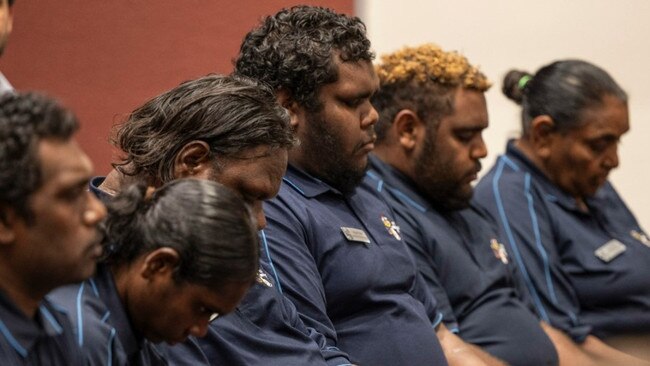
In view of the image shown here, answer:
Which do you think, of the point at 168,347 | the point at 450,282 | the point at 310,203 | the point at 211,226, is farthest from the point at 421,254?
the point at 211,226

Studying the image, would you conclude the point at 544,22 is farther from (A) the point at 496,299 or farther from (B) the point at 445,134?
(A) the point at 496,299

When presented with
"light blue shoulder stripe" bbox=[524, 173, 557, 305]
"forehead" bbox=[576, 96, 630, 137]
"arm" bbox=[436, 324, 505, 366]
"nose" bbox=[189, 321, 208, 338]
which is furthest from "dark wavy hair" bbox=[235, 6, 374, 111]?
"forehead" bbox=[576, 96, 630, 137]

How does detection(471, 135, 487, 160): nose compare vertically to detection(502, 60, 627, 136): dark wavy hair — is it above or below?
below

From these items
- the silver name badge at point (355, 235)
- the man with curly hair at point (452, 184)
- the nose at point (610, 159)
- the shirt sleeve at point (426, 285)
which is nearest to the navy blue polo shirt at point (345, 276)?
the silver name badge at point (355, 235)

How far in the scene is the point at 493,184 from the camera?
3268 mm

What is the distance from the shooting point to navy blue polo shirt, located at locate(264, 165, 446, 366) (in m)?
2.18

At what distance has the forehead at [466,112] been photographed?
2963mm

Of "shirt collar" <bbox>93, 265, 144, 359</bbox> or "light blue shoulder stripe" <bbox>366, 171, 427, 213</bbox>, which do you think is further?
"light blue shoulder stripe" <bbox>366, 171, 427, 213</bbox>

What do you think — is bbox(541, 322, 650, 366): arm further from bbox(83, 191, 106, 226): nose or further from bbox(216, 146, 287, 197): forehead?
bbox(83, 191, 106, 226): nose

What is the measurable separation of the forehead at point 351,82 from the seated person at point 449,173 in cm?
41

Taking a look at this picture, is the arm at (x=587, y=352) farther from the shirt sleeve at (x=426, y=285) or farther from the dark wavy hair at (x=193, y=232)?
the dark wavy hair at (x=193, y=232)

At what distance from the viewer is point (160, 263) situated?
161cm

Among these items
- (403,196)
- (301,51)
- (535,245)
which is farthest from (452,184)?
(301,51)

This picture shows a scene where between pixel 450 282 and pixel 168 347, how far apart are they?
3.59 ft
